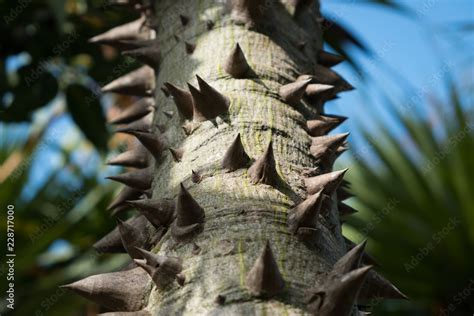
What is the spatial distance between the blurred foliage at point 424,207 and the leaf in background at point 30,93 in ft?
6.03

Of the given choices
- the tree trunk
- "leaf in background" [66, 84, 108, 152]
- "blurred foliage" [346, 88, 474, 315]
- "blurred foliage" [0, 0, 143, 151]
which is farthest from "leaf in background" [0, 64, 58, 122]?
"blurred foliage" [346, 88, 474, 315]

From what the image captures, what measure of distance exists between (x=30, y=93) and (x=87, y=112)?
249mm

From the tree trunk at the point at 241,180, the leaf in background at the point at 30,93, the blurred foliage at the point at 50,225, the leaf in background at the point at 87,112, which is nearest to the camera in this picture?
the tree trunk at the point at 241,180

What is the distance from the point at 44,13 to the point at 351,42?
1.25m

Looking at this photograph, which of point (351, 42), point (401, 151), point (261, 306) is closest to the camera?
point (261, 306)

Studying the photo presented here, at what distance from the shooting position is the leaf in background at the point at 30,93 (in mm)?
2477

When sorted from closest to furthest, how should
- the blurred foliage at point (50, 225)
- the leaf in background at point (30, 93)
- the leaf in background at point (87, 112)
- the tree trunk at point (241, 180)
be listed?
1. the tree trunk at point (241, 180)
2. the leaf in background at point (30, 93)
3. the leaf in background at point (87, 112)
4. the blurred foliage at point (50, 225)

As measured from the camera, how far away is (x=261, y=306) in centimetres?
86

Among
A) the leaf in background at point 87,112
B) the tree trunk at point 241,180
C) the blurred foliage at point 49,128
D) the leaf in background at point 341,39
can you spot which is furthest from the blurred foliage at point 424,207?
Result: the tree trunk at point 241,180

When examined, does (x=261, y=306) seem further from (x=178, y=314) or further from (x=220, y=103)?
(x=220, y=103)

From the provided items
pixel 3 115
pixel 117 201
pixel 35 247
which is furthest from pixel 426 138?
pixel 117 201

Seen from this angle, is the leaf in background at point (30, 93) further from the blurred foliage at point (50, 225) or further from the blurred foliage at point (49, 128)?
the blurred foliage at point (50, 225)

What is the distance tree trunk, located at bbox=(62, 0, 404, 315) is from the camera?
89 cm

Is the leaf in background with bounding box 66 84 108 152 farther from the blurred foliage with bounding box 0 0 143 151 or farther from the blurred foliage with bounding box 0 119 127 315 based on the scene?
the blurred foliage with bounding box 0 119 127 315
